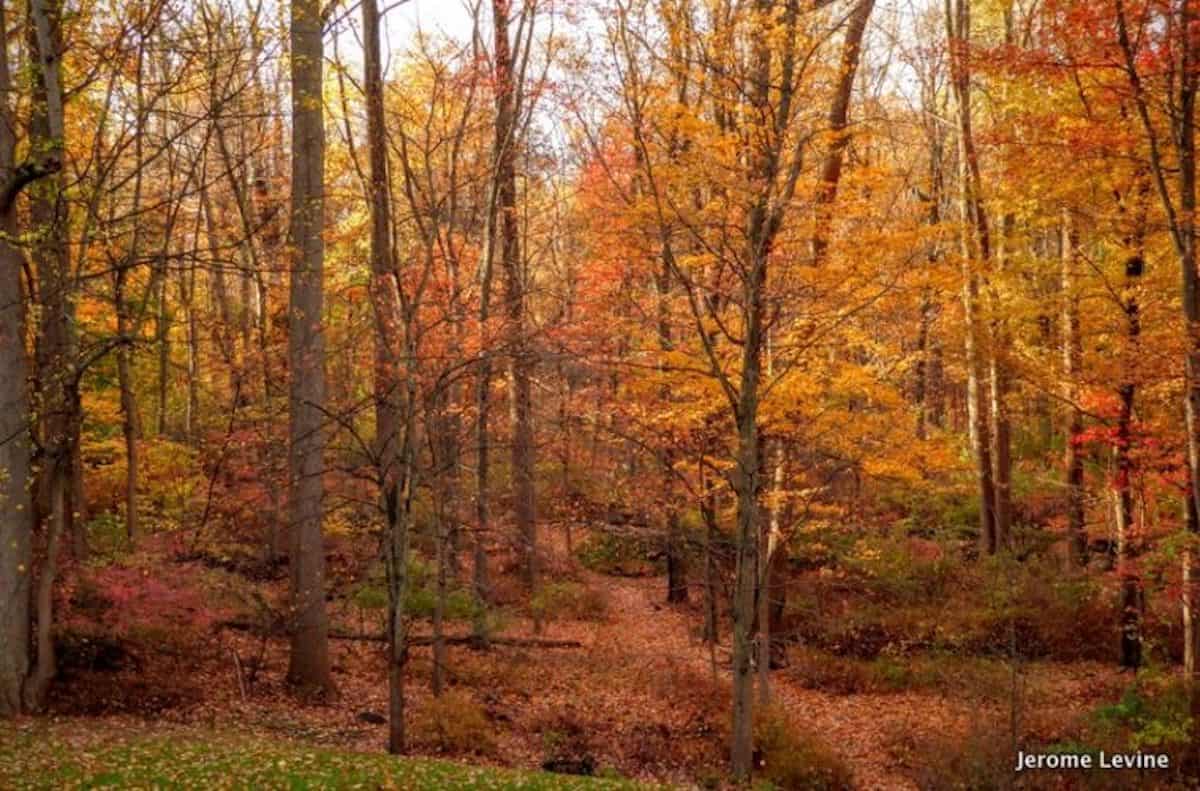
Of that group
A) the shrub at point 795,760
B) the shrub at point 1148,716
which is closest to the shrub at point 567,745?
the shrub at point 795,760

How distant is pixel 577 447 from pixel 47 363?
19119 mm

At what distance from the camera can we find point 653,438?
16609 millimetres

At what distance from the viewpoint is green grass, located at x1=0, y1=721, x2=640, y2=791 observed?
750cm

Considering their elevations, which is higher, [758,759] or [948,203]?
[948,203]

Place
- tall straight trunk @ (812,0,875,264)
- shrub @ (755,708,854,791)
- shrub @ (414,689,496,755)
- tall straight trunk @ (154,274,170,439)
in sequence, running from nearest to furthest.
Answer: shrub @ (755,708,854,791), shrub @ (414,689,496,755), tall straight trunk @ (812,0,875,264), tall straight trunk @ (154,274,170,439)

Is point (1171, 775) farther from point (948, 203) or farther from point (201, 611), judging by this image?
point (948, 203)

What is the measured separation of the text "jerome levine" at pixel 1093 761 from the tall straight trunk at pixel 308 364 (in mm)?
9113

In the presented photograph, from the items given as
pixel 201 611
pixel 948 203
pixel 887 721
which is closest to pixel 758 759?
pixel 887 721

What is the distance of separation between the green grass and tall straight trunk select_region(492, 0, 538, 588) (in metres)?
7.86

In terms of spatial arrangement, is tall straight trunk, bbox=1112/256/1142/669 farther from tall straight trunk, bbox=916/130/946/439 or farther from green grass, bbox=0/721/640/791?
green grass, bbox=0/721/640/791

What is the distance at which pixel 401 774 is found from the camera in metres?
8.22

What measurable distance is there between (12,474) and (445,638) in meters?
Result: 7.76

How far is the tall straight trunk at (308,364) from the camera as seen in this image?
12281 mm

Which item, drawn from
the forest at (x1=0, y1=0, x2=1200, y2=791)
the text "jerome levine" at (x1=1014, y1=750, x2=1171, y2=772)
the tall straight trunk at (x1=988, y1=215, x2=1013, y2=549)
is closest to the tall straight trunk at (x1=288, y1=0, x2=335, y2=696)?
the forest at (x1=0, y1=0, x2=1200, y2=791)
